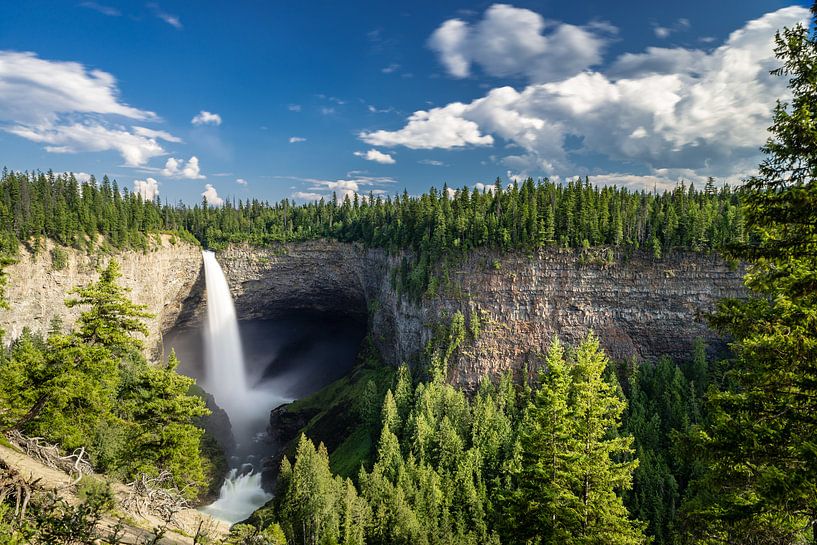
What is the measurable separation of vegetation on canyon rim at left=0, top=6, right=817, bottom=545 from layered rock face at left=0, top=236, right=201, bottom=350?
3870mm

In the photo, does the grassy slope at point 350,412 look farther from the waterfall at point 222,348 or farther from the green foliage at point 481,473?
the waterfall at point 222,348

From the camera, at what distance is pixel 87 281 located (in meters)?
70.0

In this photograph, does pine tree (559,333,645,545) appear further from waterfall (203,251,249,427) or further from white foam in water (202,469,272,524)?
waterfall (203,251,249,427)

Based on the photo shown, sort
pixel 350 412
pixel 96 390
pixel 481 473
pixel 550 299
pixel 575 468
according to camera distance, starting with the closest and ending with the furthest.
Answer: pixel 575 468
pixel 96 390
pixel 481 473
pixel 550 299
pixel 350 412

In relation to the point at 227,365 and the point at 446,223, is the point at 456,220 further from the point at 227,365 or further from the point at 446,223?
the point at 227,365

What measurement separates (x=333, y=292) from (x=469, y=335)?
44490 mm

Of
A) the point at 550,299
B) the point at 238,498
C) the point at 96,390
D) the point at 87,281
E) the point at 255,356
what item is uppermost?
the point at 96,390

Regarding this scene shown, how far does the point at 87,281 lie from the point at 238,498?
4055cm

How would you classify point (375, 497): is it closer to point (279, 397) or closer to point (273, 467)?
Result: point (273, 467)

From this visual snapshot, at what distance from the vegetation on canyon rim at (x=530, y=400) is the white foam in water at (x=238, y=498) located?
316 inches

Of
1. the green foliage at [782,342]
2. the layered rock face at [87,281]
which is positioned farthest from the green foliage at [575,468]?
the layered rock face at [87,281]

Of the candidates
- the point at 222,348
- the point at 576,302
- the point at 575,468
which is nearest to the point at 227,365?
the point at 222,348

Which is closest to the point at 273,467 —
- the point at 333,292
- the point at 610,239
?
the point at 333,292

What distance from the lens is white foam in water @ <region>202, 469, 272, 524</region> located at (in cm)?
5672
